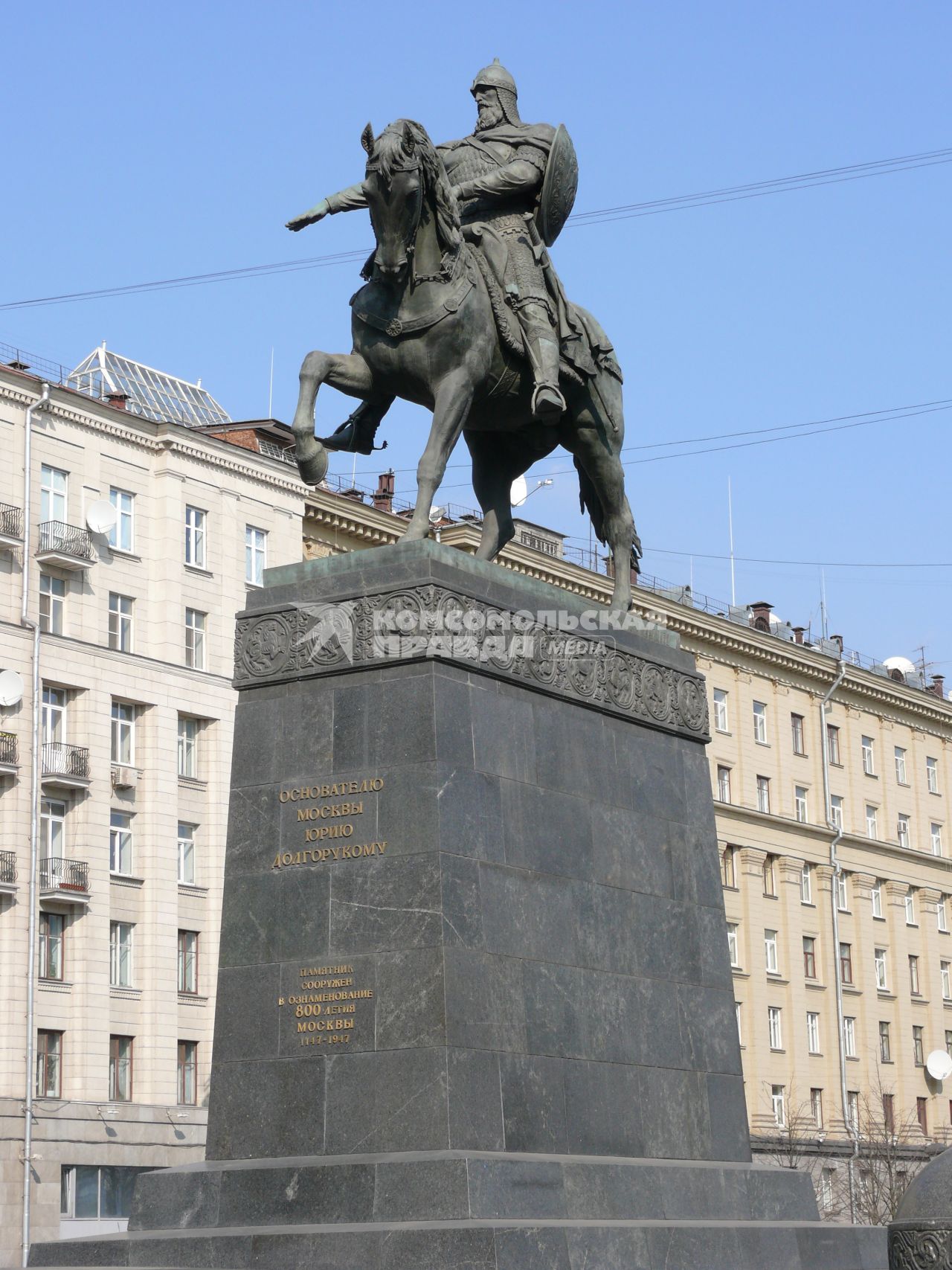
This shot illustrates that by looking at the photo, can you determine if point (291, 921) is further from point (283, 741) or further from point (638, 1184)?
point (638, 1184)

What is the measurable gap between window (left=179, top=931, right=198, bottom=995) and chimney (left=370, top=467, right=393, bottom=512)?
1524 cm

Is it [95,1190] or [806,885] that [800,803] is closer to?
[806,885]

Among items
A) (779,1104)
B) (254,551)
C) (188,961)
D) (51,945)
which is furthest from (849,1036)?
(51,945)

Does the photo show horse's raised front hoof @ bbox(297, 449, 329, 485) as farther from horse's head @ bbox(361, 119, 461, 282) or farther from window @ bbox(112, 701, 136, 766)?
window @ bbox(112, 701, 136, 766)

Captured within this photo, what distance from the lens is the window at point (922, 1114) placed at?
76.7 metres

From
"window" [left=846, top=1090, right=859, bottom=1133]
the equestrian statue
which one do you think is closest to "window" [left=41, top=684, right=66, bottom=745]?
the equestrian statue

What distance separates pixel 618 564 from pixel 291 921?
5276mm

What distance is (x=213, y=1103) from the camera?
14953 mm

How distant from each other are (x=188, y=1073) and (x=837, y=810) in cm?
3307

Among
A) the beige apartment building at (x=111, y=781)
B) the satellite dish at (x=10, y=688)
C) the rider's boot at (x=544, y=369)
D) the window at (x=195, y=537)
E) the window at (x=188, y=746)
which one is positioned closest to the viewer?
the rider's boot at (x=544, y=369)

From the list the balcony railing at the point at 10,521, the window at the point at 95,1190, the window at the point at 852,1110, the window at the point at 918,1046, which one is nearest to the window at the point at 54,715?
the balcony railing at the point at 10,521

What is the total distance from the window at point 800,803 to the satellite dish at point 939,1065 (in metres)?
9.98

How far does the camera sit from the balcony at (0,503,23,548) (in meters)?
49.3

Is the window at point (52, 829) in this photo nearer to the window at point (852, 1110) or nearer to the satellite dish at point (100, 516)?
the satellite dish at point (100, 516)
